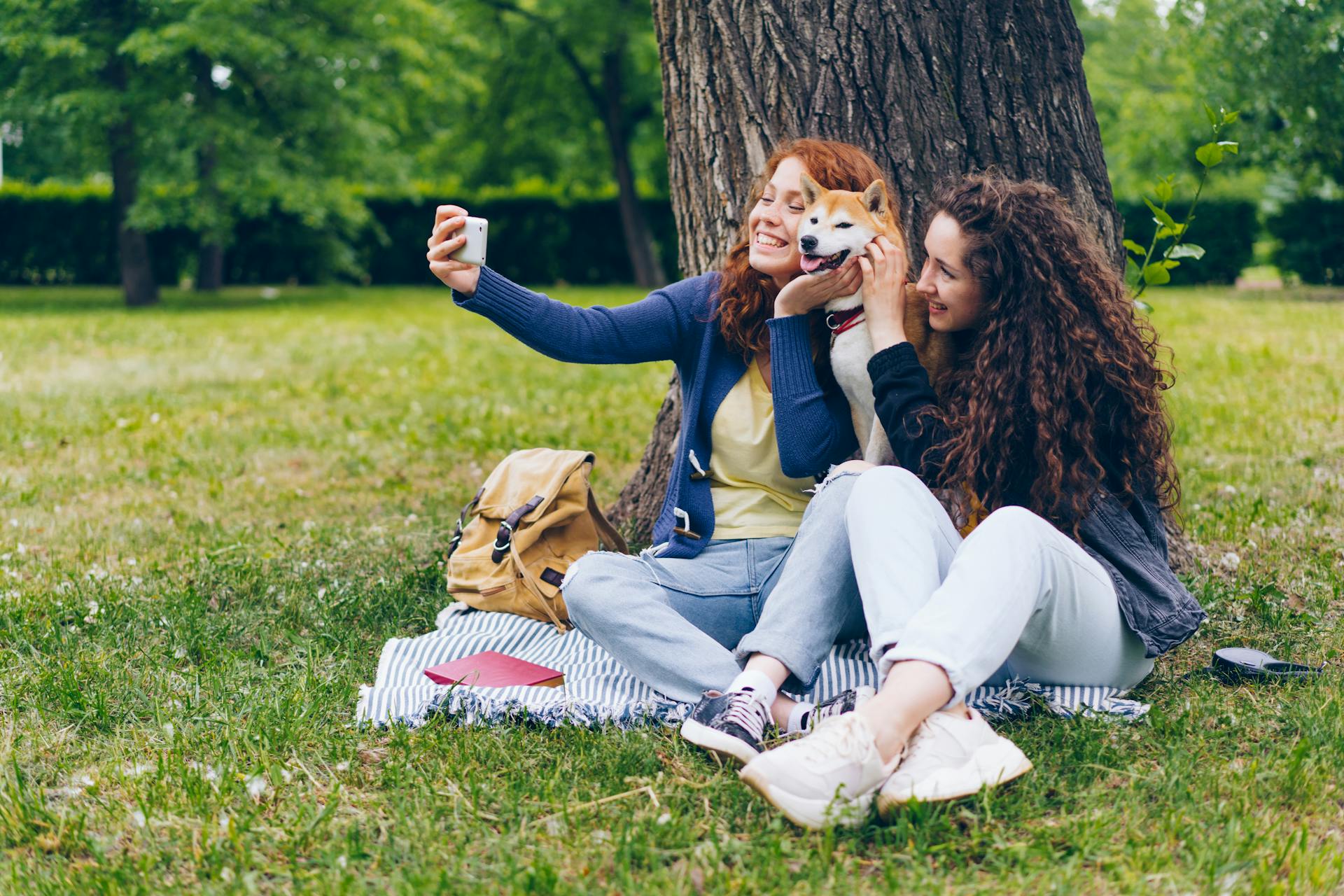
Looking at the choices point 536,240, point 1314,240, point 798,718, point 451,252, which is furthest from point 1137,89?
point 798,718

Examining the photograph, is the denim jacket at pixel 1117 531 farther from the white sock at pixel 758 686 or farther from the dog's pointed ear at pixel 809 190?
the white sock at pixel 758 686

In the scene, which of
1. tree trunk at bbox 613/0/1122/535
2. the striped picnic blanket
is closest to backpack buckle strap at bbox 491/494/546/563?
the striped picnic blanket

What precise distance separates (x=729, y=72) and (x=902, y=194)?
0.71 m

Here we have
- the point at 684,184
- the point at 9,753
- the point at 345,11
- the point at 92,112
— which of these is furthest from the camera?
the point at 345,11

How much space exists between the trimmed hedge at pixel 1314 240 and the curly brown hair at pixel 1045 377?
17055mm

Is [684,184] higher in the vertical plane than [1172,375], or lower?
higher

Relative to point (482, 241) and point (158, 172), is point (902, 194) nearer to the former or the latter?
point (482, 241)

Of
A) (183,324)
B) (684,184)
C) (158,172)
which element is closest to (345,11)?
(158,172)

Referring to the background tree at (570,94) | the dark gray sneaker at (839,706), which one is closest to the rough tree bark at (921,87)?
the dark gray sneaker at (839,706)

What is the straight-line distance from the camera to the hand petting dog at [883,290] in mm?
2885

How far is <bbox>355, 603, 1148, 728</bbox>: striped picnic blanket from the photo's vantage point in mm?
2812

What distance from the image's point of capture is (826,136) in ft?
12.2

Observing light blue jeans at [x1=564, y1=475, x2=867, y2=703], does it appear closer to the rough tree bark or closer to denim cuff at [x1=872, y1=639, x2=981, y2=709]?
denim cuff at [x1=872, y1=639, x2=981, y2=709]

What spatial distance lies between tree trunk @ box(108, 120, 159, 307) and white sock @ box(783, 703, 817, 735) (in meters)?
16.4
